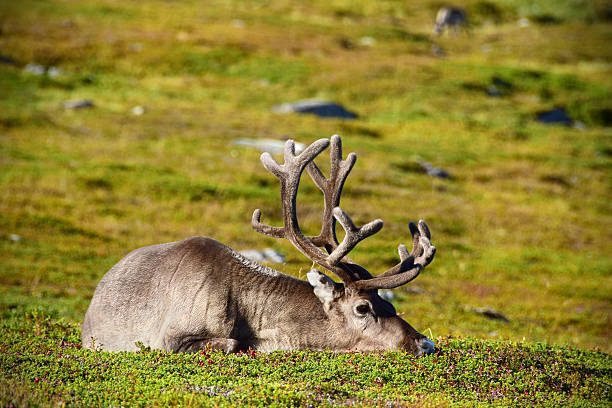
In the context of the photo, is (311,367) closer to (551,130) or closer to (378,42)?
(551,130)

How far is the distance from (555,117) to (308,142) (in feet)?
92.5

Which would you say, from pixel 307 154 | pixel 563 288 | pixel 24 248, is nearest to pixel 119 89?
pixel 24 248

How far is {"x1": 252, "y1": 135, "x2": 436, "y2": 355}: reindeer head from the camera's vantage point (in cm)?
976

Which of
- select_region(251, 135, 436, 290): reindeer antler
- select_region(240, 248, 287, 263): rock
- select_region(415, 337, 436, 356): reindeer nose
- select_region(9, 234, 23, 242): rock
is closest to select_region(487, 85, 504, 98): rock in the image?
select_region(240, 248, 287, 263): rock

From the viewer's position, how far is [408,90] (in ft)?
196

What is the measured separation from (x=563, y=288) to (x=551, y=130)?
31.6 m

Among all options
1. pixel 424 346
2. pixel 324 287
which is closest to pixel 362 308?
→ pixel 324 287

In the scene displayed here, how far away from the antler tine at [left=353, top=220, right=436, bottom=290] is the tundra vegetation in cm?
111

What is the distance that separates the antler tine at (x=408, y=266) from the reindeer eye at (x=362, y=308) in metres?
0.27

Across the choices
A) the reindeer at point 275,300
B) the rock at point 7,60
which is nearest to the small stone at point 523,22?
the rock at point 7,60

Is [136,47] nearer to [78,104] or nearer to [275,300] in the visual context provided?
[78,104]

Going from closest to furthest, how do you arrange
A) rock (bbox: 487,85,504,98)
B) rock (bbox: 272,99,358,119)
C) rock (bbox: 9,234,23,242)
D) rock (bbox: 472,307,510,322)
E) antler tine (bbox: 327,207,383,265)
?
1. antler tine (bbox: 327,207,383,265)
2. rock (bbox: 472,307,510,322)
3. rock (bbox: 9,234,23,242)
4. rock (bbox: 272,99,358,119)
5. rock (bbox: 487,85,504,98)

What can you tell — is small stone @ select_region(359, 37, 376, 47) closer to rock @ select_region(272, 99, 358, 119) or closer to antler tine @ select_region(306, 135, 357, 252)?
rock @ select_region(272, 99, 358, 119)

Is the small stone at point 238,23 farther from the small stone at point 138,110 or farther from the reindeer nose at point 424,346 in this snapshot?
the reindeer nose at point 424,346
